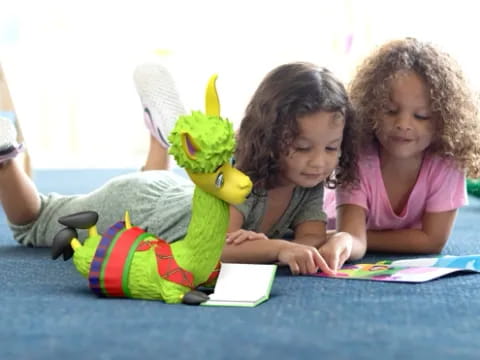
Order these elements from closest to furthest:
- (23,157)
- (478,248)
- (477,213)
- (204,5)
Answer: (478,248) → (477,213) → (23,157) → (204,5)

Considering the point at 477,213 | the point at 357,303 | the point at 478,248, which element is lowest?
the point at 477,213

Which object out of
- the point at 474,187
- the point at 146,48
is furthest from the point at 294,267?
the point at 146,48

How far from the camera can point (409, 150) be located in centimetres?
154

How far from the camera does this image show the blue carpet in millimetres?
769

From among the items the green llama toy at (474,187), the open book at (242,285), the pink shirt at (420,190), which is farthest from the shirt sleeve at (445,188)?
the green llama toy at (474,187)

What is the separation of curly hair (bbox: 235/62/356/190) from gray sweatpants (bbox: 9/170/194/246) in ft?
0.62

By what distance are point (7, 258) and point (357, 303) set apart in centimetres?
71

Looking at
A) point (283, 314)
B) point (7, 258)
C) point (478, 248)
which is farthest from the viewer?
point (478, 248)

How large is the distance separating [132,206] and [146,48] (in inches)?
92.7

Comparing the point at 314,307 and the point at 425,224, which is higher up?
the point at 314,307

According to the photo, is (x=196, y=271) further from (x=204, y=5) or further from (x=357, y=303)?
(x=204, y=5)

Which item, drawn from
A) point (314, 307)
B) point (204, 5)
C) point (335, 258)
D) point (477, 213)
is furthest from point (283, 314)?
point (204, 5)

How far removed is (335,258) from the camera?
129cm

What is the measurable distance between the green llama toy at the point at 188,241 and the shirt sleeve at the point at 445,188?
69 centimetres
